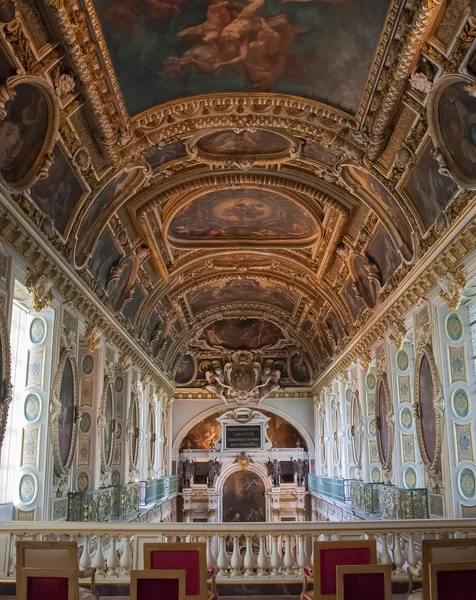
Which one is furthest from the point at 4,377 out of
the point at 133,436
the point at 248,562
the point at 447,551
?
the point at 133,436

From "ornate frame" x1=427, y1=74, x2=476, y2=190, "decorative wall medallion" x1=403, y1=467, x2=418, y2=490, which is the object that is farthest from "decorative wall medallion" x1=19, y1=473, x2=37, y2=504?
"ornate frame" x1=427, y1=74, x2=476, y2=190

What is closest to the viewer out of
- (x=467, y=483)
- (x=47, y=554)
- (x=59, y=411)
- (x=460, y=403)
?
(x=47, y=554)

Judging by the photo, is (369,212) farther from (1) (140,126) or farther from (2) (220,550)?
(2) (220,550)

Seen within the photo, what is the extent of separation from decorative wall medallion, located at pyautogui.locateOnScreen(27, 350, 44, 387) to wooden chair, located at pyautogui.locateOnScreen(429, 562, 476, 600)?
9.74m

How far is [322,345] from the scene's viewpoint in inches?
1179

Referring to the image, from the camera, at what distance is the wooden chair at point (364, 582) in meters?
5.77

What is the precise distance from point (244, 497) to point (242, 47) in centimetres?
2788

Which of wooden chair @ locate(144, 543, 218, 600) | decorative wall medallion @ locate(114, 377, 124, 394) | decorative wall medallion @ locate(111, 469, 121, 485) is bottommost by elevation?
wooden chair @ locate(144, 543, 218, 600)

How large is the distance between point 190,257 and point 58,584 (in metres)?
17.2

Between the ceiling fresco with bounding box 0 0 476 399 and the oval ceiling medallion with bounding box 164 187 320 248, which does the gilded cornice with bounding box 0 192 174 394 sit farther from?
the oval ceiling medallion with bounding box 164 187 320 248

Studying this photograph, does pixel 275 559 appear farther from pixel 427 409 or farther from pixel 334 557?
pixel 427 409


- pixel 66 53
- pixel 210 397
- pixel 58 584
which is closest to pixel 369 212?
pixel 66 53

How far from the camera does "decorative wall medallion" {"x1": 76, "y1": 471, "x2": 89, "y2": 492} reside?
624 inches

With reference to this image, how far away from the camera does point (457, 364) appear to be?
43.5ft
